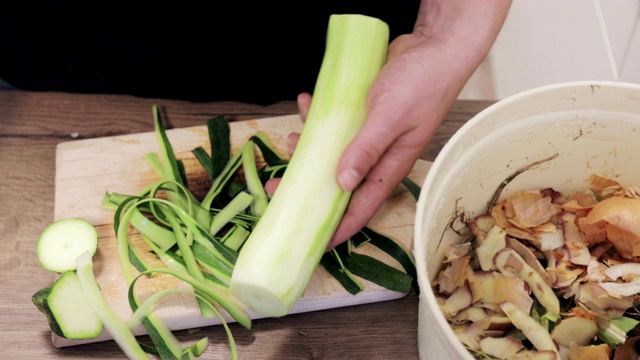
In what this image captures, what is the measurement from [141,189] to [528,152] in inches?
29.9

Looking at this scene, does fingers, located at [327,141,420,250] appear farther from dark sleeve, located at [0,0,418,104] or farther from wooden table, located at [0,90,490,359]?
dark sleeve, located at [0,0,418,104]

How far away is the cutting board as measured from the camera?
4.01 ft

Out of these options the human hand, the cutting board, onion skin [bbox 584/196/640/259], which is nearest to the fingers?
the human hand

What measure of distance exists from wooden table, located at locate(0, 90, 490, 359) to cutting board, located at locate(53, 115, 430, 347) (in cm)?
3

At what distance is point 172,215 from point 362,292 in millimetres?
387

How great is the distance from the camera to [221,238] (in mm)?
1317

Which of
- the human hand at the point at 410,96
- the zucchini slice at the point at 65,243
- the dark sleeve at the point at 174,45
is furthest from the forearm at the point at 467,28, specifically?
the zucchini slice at the point at 65,243

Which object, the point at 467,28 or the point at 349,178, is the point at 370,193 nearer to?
the point at 349,178

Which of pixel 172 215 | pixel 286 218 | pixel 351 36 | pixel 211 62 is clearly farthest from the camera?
pixel 211 62

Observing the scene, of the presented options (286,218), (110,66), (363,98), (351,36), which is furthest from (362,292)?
(110,66)

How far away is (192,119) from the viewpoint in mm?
1523

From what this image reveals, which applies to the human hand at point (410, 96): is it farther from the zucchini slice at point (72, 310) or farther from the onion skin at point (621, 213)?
the zucchini slice at point (72, 310)

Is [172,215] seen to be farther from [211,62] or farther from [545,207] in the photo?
[545,207]

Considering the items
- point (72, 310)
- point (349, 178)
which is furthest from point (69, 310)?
point (349, 178)
